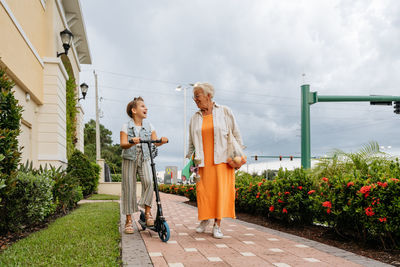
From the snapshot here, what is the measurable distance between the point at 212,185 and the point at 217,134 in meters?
0.75

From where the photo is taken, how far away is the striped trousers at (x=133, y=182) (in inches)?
195

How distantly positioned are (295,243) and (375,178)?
1340 mm

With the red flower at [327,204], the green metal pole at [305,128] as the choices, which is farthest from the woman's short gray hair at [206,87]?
the green metal pole at [305,128]

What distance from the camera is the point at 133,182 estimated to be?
16.6 feet

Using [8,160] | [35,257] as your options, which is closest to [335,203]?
[35,257]

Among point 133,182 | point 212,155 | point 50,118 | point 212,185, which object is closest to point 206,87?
point 212,155

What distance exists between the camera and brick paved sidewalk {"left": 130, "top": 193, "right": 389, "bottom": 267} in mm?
3523

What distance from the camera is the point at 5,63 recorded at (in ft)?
24.2

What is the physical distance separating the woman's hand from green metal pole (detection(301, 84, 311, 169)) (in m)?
Result: 5.09

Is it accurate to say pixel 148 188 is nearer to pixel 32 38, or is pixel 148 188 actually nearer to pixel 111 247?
pixel 111 247

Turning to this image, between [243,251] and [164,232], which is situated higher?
[164,232]

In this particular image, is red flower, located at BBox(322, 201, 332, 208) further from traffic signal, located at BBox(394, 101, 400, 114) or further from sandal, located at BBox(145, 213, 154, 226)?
traffic signal, located at BBox(394, 101, 400, 114)

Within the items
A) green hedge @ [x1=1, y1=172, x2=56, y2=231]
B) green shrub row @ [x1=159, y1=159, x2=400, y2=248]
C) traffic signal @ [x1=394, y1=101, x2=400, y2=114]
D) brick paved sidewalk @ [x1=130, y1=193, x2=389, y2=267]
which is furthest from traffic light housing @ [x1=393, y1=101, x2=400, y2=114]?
green hedge @ [x1=1, y1=172, x2=56, y2=231]

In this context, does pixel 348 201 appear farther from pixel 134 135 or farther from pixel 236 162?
pixel 134 135
